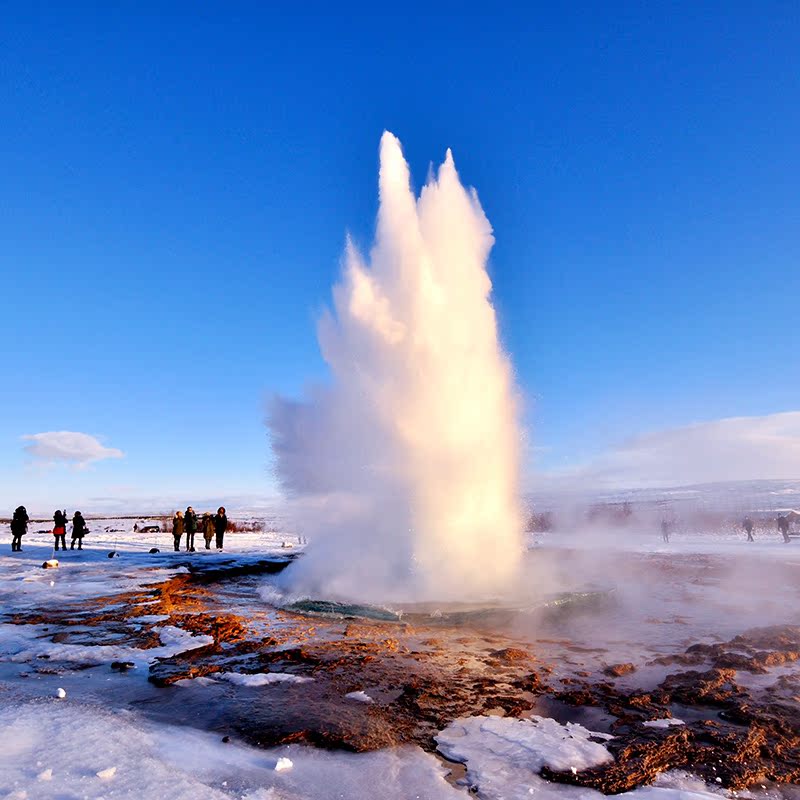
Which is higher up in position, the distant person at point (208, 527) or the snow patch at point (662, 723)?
the distant person at point (208, 527)

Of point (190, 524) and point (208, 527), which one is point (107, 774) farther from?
point (208, 527)

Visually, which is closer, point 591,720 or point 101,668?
point 591,720

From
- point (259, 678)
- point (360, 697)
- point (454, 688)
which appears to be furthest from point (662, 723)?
point (259, 678)

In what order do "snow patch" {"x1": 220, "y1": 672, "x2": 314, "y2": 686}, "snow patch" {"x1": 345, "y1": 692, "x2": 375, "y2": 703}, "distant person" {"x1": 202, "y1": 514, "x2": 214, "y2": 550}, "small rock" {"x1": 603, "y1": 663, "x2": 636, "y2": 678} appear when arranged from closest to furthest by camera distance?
"snow patch" {"x1": 345, "y1": 692, "x2": 375, "y2": 703}
"snow patch" {"x1": 220, "y1": 672, "x2": 314, "y2": 686}
"small rock" {"x1": 603, "y1": 663, "x2": 636, "y2": 678}
"distant person" {"x1": 202, "y1": 514, "x2": 214, "y2": 550}

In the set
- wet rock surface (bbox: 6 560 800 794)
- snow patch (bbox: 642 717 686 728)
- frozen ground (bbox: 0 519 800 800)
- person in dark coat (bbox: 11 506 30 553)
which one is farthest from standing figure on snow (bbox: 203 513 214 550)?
snow patch (bbox: 642 717 686 728)

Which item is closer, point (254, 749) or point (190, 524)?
point (254, 749)

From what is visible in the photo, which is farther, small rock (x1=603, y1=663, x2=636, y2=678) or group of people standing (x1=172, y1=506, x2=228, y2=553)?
group of people standing (x1=172, y1=506, x2=228, y2=553)

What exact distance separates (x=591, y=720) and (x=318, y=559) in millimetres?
10116

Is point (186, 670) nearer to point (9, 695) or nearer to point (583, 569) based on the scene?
point (9, 695)

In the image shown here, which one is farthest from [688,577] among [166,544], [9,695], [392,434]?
[166,544]

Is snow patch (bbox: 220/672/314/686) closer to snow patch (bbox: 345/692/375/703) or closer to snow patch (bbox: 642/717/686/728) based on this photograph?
snow patch (bbox: 345/692/375/703)

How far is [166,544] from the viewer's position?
27.0m

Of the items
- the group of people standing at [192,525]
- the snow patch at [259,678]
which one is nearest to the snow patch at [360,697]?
the snow patch at [259,678]

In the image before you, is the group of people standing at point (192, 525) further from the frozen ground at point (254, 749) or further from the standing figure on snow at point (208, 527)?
the frozen ground at point (254, 749)
